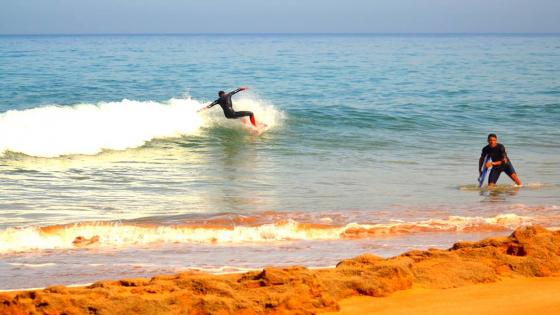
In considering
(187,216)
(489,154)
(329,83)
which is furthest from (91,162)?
(329,83)

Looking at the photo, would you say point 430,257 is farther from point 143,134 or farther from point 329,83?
point 329,83

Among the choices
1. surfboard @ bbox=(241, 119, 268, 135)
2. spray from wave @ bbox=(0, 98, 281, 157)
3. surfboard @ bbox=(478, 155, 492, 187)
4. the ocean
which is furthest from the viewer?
surfboard @ bbox=(241, 119, 268, 135)

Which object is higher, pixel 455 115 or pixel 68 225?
pixel 455 115

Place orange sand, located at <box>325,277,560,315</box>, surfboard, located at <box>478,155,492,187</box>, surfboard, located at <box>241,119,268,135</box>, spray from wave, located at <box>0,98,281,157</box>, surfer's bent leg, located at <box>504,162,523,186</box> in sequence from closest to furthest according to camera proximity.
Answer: orange sand, located at <box>325,277,560,315</box>, surfboard, located at <box>478,155,492,187</box>, surfer's bent leg, located at <box>504,162,523,186</box>, spray from wave, located at <box>0,98,281,157</box>, surfboard, located at <box>241,119,268,135</box>

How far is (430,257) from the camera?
6457 mm

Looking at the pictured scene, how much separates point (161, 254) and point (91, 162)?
8.28 metres

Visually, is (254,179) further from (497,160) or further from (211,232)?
(211,232)

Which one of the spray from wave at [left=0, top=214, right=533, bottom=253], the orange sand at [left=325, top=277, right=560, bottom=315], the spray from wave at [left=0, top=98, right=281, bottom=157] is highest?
the spray from wave at [left=0, top=98, right=281, bottom=157]

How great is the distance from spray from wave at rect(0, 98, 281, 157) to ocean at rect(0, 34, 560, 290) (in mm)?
64

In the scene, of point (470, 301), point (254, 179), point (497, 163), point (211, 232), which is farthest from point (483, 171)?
point (470, 301)

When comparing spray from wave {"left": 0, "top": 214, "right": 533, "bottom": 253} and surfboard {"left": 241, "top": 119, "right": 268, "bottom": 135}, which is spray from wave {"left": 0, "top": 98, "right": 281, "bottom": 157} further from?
spray from wave {"left": 0, "top": 214, "right": 533, "bottom": 253}

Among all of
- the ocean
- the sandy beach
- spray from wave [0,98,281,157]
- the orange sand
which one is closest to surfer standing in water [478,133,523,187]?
the ocean

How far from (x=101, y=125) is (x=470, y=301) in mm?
16399

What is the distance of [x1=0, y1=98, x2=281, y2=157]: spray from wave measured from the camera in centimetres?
1761
